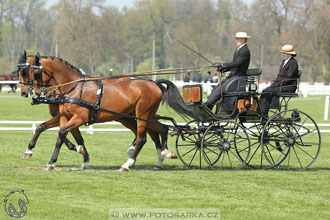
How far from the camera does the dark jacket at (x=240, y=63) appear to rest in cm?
1053

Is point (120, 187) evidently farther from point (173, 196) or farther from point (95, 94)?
point (95, 94)

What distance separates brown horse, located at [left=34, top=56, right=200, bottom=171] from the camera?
33.3 ft

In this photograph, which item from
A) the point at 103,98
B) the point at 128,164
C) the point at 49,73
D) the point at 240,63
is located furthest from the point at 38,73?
the point at 240,63

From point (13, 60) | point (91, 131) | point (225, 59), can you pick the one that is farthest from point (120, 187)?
point (225, 59)

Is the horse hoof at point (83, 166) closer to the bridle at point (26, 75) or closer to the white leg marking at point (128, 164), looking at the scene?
the white leg marking at point (128, 164)

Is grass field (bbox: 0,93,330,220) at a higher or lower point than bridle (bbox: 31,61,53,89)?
lower

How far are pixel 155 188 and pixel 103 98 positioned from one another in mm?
2291

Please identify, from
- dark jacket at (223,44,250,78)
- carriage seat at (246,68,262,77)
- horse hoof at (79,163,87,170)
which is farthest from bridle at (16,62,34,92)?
carriage seat at (246,68,262,77)

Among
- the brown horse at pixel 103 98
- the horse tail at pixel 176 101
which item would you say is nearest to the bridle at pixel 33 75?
the brown horse at pixel 103 98

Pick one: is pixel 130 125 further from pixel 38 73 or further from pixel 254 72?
pixel 254 72

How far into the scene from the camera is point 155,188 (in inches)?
342

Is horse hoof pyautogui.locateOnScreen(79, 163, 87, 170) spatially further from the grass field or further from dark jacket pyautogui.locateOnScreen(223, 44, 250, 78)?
dark jacket pyautogui.locateOnScreen(223, 44, 250, 78)

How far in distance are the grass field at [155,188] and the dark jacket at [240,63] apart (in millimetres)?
1760

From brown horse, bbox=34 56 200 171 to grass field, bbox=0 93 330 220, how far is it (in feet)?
2.56
